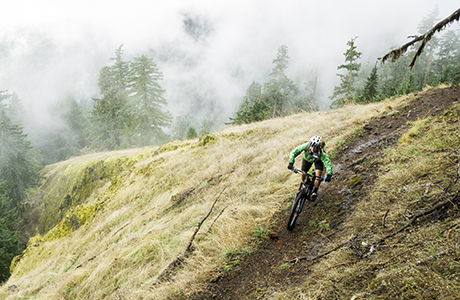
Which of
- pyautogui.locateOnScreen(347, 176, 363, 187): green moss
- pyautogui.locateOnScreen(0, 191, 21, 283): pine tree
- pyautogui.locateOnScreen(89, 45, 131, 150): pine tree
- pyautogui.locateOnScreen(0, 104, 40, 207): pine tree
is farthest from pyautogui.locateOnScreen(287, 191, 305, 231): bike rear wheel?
pyautogui.locateOnScreen(0, 104, 40, 207): pine tree

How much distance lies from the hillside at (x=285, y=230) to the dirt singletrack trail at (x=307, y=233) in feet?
0.08

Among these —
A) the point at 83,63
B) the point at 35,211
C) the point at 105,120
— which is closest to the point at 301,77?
the point at 105,120

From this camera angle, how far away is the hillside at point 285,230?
268 centimetres

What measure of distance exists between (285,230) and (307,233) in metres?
0.46

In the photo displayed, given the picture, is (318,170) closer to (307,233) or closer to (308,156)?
(308,156)

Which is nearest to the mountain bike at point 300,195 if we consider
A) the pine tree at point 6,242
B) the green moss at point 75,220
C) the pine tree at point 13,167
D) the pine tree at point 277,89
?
the green moss at point 75,220

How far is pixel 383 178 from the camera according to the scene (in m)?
4.43

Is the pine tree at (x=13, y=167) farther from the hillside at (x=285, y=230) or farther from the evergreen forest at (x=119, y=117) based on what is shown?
the hillside at (x=285, y=230)

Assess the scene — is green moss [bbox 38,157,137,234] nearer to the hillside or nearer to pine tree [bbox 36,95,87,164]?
the hillside

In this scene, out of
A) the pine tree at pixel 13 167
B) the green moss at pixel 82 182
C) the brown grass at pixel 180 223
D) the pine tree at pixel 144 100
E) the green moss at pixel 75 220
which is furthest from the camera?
the pine tree at pixel 144 100

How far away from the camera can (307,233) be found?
420 cm

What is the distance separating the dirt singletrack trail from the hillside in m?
0.02

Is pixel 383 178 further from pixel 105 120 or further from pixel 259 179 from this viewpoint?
pixel 105 120

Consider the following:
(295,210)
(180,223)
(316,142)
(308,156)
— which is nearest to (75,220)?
(180,223)
